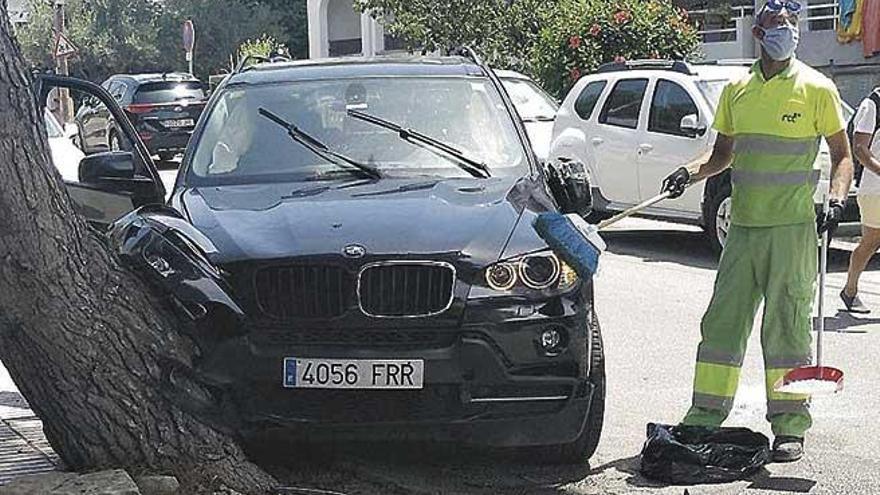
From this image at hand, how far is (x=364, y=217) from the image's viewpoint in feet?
18.5

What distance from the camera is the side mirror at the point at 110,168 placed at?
670cm

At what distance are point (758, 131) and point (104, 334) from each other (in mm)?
2956

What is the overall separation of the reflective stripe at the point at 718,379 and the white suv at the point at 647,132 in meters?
6.23

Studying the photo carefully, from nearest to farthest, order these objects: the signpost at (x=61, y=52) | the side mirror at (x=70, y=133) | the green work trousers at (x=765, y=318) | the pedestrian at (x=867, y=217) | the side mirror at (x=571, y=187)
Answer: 1. the green work trousers at (x=765, y=318)
2. the side mirror at (x=571, y=187)
3. the pedestrian at (x=867, y=217)
4. the side mirror at (x=70, y=133)
5. the signpost at (x=61, y=52)

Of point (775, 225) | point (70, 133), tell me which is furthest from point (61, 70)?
point (775, 225)

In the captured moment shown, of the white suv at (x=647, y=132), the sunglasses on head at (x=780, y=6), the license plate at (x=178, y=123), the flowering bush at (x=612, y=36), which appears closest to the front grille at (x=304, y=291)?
the sunglasses on head at (x=780, y=6)

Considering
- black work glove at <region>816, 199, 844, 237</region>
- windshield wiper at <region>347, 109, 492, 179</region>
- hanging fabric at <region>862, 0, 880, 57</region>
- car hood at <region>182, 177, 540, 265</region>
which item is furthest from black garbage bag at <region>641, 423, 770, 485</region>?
hanging fabric at <region>862, 0, 880, 57</region>

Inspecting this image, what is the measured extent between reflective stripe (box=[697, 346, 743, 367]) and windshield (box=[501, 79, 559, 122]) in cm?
1095

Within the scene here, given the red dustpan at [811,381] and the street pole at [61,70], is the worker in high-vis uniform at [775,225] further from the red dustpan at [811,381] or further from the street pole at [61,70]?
the street pole at [61,70]

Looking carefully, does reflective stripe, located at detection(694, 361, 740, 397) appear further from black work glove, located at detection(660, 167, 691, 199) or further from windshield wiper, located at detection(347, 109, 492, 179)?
windshield wiper, located at detection(347, 109, 492, 179)

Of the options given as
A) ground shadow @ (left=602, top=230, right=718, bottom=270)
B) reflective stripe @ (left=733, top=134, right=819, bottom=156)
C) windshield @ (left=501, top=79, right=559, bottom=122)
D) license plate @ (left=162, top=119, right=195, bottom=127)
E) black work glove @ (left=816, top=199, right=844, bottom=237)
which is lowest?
license plate @ (left=162, top=119, right=195, bottom=127)

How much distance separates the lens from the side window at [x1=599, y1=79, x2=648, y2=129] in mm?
13680

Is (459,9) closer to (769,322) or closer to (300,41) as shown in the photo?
(769,322)

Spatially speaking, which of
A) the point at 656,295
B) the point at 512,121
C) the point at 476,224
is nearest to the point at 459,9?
the point at 656,295
